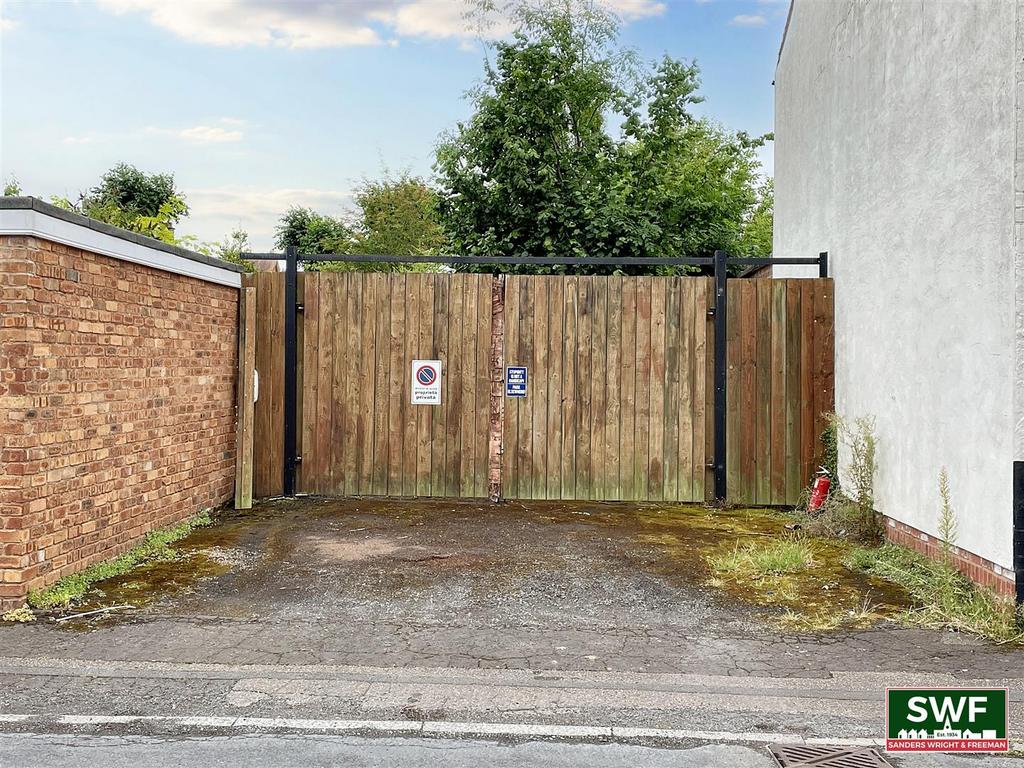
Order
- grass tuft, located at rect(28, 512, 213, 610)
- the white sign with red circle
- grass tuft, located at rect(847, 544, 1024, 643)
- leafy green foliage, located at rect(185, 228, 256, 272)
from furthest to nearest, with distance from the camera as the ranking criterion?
1. leafy green foliage, located at rect(185, 228, 256, 272)
2. the white sign with red circle
3. grass tuft, located at rect(28, 512, 213, 610)
4. grass tuft, located at rect(847, 544, 1024, 643)

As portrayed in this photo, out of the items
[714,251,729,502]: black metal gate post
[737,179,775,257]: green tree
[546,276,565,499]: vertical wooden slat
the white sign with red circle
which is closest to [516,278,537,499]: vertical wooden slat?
[546,276,565,499]: vertical wooden slat

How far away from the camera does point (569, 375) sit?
31.5ft

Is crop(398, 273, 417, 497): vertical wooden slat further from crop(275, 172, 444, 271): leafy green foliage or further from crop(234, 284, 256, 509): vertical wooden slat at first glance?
crop(275, 172, 444, 271): leafy green foliage

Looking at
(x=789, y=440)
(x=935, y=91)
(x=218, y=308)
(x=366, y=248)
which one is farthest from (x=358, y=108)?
(x=935, y=91)

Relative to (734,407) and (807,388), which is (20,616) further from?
(807,388)

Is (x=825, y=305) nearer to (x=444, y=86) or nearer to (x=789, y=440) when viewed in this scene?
(x=789, y=440)

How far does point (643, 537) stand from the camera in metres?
7.98

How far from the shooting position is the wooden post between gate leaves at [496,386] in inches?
378

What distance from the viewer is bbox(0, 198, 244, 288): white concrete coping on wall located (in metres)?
5.68

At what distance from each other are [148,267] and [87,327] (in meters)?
1.10

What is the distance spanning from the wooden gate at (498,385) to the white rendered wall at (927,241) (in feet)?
4.94

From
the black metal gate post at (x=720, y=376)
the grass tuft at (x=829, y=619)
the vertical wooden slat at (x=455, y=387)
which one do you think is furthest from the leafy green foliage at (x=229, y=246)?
the grass tuft at (x=829, y=619)

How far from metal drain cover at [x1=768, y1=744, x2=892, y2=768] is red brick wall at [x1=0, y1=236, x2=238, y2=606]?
15.2ft

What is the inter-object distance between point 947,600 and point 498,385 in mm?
5083
